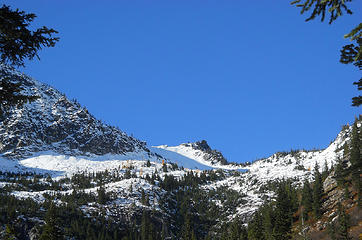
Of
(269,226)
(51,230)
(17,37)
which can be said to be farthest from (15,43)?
(269,226)

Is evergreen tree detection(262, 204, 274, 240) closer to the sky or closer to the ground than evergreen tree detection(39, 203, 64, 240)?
closer to the sky

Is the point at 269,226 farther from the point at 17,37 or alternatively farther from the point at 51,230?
the point at 17,37

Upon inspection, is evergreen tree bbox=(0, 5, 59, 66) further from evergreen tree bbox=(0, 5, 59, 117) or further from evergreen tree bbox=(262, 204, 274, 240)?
evergreen tree bbox=(262, 204, 274, 240)

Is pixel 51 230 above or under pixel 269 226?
under

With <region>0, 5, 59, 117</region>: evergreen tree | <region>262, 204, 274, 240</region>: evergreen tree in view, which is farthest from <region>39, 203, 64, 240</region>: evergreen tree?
<region>262, 204, 274, 240</region>: evergreen tree

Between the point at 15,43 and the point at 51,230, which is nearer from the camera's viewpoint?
the point at 15,43

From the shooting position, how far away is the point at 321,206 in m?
144

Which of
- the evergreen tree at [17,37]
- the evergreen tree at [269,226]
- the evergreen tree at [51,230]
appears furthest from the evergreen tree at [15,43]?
the evergreen tree at [269,226]

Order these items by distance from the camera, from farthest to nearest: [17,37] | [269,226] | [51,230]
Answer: [269,226]
[51,230]
[17,37]

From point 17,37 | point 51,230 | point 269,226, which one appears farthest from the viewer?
point 269,226

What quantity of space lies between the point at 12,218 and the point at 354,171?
704 feet

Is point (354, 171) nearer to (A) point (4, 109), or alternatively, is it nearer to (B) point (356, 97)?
(B) point (356, 97)

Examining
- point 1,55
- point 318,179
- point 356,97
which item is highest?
point 318,179

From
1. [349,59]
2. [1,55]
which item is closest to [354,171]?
[349,59]
